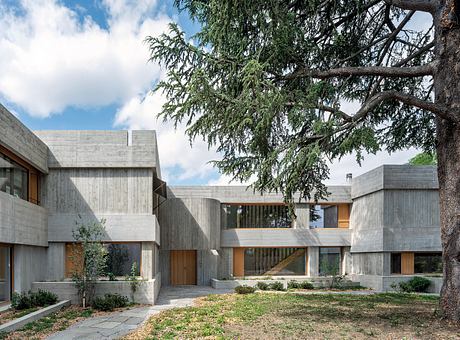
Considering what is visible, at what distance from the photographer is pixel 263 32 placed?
10.4m

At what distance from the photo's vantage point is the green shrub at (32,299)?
12633 millimetres

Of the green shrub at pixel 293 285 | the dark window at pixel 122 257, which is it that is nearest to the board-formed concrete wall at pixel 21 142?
the dark window at pixel 122 257

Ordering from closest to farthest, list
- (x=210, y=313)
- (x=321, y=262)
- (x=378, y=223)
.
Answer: (x=210, y=313)
(x=378, y=223)
(x=321, y=262)

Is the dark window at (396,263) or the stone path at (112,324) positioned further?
the dark window at (396,263)

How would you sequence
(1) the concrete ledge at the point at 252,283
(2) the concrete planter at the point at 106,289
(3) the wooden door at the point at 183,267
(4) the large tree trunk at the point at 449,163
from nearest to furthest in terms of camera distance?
Result: (4) the large tree trunk at the point at 449,163 < (2) the concrete planter at the point at 106,289 < (1) the concrete ledge at the point at 252,283 < (3) the wooden door at the point at 183,267

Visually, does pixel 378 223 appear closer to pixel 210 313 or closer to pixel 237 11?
pixel 210 313

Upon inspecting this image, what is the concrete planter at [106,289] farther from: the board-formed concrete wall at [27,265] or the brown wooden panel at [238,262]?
the brown wooden panel at [238,262]

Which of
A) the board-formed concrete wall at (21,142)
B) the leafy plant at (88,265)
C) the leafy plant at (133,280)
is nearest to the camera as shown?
the board-formed concrete wall at (21,142)

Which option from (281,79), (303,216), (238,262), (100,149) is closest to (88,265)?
(100,149)

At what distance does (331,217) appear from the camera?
24.2m

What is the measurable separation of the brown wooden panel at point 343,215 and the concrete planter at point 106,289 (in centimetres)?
1267

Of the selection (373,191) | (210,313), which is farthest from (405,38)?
(210,313)

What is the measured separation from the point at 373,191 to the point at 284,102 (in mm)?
13227

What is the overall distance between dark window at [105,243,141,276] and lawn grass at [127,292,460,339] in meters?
3.44
